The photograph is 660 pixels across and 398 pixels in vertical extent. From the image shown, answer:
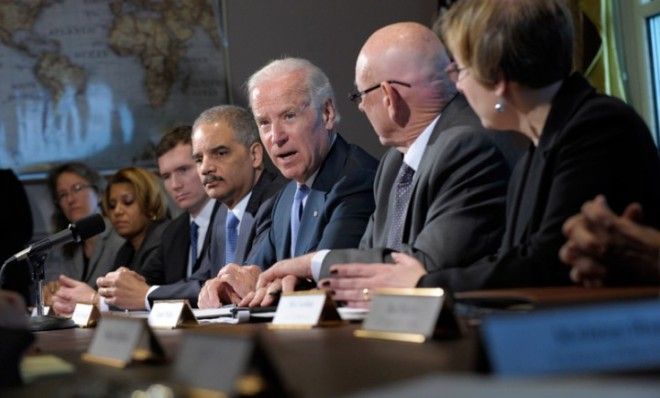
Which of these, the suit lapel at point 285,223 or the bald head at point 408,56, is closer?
the bald head at point 408,56

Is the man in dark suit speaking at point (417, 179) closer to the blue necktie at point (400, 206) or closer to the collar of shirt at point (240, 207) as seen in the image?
the blue necktie at point (400, 206)

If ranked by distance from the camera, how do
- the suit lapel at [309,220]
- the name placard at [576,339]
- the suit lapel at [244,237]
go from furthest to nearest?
the suit lapel at [244,237], the suit lapel at [309,220], the name placard at [576,339]

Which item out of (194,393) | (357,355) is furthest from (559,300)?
(194,393)

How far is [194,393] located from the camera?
3.35 ft

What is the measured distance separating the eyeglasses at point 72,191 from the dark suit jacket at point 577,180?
5213mm

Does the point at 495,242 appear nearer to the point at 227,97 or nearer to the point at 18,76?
the point at 227,97

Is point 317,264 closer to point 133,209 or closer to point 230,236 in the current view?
point 230,236

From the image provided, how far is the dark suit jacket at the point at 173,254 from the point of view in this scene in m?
5.43

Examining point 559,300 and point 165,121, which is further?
point 165,121

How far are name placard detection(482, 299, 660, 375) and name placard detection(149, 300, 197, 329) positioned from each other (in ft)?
5.04

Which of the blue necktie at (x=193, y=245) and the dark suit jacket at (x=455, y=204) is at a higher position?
the dark suit jacket at (x=455, y=204)

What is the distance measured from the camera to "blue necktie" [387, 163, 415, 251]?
3252mm

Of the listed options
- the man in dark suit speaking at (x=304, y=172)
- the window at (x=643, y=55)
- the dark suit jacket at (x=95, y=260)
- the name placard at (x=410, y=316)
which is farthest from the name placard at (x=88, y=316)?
the window at (x=643, y=55)

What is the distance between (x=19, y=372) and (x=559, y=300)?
74 centimetres
